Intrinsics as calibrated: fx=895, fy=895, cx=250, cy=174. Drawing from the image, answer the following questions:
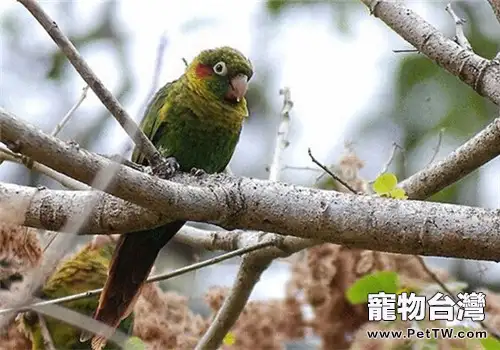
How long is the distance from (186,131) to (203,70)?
0.77ft

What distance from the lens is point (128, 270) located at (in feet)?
7.41

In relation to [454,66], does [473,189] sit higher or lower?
higher

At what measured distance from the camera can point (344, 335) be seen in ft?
9.21

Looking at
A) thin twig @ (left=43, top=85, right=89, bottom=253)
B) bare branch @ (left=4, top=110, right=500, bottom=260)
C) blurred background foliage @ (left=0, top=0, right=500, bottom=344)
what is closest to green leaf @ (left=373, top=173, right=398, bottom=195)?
bare branch @ (left=4, top=110, right=500, bottom=260)

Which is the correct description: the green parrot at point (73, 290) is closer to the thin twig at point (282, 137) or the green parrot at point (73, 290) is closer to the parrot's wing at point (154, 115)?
the parrot's wing at point (154, 115)

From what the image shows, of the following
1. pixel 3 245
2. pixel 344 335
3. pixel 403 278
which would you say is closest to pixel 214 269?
pixel 344 335

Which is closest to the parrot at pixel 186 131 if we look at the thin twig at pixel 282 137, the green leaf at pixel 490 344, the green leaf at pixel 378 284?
the thin twig at pixel 282 137

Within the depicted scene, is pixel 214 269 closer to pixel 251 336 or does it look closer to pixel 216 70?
pixel 251 336

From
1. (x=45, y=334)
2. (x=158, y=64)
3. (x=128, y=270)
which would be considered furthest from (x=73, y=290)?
(x=158, y=64)

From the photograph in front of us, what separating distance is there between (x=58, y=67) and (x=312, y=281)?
3321mm

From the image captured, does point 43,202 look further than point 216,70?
No

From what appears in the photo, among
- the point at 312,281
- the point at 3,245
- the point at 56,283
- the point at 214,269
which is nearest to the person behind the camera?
the point at 3,245

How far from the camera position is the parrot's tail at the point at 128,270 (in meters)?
2.20

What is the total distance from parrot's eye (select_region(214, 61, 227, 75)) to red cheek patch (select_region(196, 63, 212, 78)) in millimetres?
19
